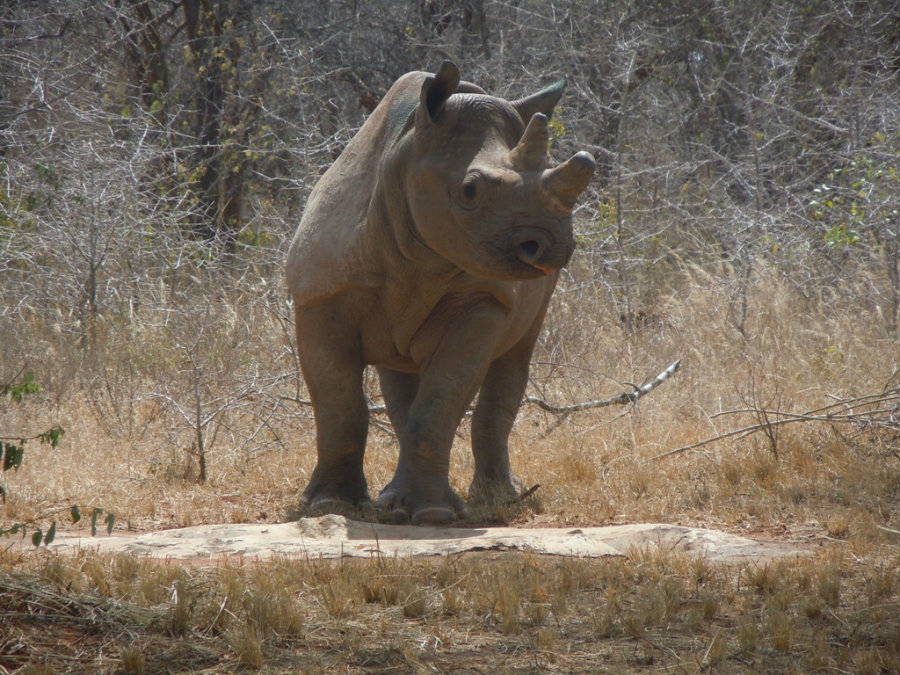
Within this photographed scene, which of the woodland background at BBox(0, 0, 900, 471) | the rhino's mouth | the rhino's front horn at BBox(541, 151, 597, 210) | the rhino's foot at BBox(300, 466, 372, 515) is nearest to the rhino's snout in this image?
the rhino's mouth

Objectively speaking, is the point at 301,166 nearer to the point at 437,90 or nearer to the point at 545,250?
the point at 437,90

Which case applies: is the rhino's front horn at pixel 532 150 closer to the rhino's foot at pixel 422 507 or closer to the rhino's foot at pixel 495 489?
the rhino's foot at pixel 422 507

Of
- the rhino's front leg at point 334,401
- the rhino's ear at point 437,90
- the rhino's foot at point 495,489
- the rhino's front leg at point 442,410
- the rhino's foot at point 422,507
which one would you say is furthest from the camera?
the rhino's foot at point 495,489

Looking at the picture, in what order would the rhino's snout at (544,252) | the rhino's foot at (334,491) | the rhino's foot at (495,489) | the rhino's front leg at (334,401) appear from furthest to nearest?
the rhino's foot at (495,489), the rhino's foot at (334,491), the rhino's front leg at (334,401), the rhino's snout at (544,252)

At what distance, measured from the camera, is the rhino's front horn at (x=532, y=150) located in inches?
200

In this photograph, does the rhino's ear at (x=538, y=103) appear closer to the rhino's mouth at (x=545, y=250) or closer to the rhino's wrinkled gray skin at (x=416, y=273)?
the rhino's wrinkled gray skin at (x=416, y=273)

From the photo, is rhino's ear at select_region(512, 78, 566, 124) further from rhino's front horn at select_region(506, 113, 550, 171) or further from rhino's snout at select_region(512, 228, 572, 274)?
rhino's snout at select_region(512, 228, 572, 274)

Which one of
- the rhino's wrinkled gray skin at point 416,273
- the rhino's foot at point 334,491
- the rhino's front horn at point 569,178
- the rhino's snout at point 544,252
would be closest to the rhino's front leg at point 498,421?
the rhino's wrinkled gray skin at point 416,273

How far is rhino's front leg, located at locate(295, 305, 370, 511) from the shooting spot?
237 inches

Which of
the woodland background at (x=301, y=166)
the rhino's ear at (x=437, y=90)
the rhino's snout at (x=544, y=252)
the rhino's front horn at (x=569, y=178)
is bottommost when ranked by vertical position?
the rhino's snout at (x=544, y=252)

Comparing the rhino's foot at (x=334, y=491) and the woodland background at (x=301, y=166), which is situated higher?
the woodland background at (x=301, y=166)

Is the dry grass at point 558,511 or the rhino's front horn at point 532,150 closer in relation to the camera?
the dry grass at point 558,511

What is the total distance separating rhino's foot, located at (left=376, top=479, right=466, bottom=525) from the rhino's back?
42.1 inches

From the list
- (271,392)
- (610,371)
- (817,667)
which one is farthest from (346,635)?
(610,371)
